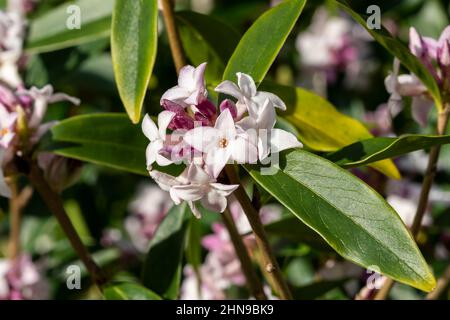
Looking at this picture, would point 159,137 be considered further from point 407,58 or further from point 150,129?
point 407,58

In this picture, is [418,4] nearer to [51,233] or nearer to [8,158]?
[51,233]

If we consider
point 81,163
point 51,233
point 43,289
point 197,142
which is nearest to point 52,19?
point 81,163

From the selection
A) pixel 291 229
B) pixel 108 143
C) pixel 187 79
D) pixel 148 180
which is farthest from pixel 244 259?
pixel 148 180

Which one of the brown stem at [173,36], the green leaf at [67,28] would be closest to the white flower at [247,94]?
the brown stem at [173,36]

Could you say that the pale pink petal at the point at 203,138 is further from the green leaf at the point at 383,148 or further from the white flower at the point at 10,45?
the white flower at the point at 10,45

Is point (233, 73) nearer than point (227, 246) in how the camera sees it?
Yes

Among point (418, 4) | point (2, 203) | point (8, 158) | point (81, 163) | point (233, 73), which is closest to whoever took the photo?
point (233, 73)

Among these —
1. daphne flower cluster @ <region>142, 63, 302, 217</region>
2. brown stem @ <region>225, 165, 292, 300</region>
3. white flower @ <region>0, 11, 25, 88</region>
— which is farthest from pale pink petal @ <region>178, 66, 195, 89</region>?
white flower @ <region>0, 11, 25, 88</region>
